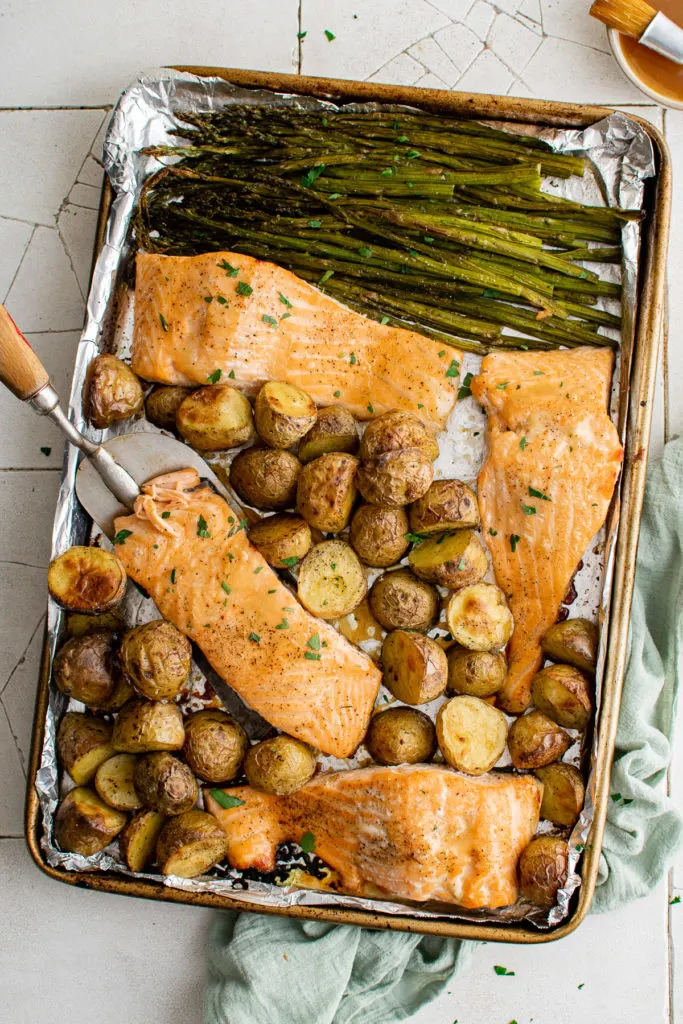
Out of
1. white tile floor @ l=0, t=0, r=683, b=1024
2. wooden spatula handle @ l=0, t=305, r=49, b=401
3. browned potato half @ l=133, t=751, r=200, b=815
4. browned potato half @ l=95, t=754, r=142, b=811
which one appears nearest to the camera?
wooden spatula handle @ l=0, t=305, r=49, b=401

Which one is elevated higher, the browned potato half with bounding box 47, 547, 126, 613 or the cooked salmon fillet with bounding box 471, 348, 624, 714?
the cooked salmon fillet with bounding box 471, 348, 624, 714

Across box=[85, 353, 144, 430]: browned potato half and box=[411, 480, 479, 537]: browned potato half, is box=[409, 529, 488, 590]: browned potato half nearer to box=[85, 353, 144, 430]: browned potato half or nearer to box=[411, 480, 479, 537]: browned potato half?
box=[411, 480, 479, 537]: browned potato half

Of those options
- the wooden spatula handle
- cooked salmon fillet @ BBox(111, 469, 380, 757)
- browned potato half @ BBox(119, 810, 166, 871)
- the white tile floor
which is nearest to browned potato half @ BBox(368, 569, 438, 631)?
cooked salmon fillet @ BBox(111, 469, 380, 757)

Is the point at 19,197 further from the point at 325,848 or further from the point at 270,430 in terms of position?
the point at 325,848

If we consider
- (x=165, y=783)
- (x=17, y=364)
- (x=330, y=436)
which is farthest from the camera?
(x=330, y=436)

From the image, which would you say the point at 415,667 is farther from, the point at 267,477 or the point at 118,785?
the point at 118,785

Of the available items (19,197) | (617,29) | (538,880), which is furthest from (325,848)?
(617,29)

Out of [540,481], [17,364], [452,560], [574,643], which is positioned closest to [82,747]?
[17,364]
